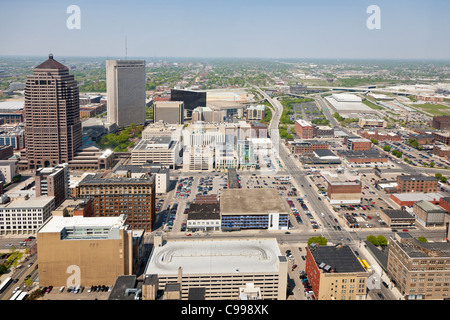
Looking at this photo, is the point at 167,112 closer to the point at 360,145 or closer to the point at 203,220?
the point at 360,145

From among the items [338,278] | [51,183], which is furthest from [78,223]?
[338,278]

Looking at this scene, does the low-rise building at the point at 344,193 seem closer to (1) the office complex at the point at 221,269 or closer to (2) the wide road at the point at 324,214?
(2) the wide road at the point at 324,214

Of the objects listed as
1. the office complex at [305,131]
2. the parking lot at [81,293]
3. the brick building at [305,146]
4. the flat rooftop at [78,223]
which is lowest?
the parking lot at [81,293]

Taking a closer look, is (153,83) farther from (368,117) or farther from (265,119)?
(368,117)

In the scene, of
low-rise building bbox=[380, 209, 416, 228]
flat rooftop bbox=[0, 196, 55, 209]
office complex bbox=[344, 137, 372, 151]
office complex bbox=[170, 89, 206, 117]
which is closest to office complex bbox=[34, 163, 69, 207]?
flat rooftop bbox=[0, 196, 55, 209]

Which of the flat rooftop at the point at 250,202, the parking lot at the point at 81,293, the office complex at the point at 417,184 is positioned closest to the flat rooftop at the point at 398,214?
the office complex at the point at 417,184

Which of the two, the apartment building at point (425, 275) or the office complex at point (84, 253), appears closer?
the apartment building at point (425, 275)
